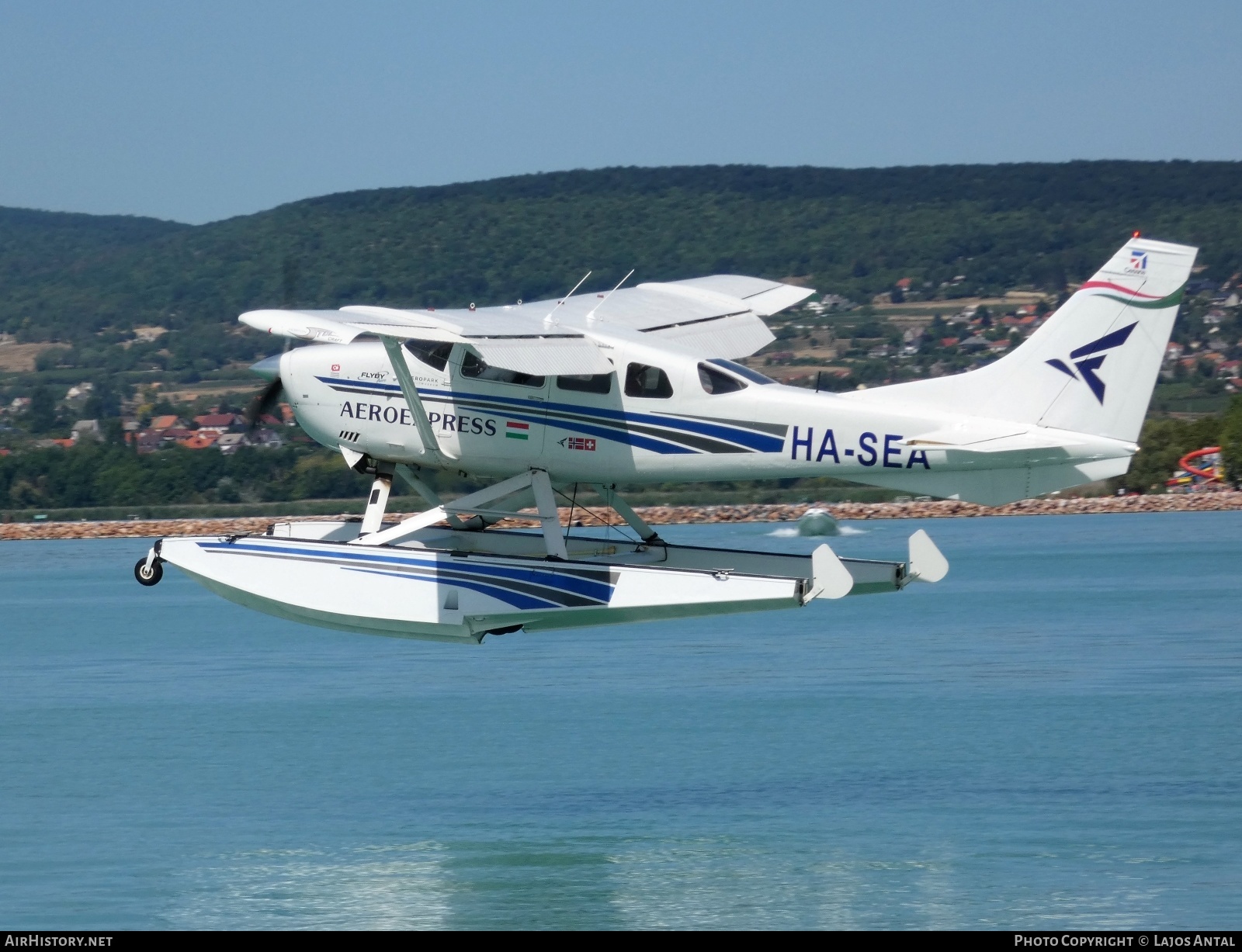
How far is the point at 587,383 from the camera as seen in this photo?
1513 centimetres

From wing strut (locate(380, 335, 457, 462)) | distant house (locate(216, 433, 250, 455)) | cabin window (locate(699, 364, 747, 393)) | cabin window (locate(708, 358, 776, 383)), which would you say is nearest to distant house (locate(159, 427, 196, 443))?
distant house (locate(216, 433, 250, 455))

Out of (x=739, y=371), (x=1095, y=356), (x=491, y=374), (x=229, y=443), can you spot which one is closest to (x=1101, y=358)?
(x=1095, y=356)

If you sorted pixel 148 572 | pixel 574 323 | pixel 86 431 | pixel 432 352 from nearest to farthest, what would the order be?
pixel 574 323 < pixel 432 352 < pixel 148 572 < pixel 86 431

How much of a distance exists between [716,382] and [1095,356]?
318 cm

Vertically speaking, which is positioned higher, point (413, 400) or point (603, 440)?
point (413, 400)

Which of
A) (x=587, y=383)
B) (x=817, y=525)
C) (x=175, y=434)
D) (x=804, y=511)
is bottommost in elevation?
(x=804, y=511)

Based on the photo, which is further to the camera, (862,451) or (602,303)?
(602,303)

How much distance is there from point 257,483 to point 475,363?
160ft

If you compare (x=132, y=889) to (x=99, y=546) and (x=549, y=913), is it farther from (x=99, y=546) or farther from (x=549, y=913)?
(x=99, y=546)

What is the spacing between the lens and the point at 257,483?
62.6 m

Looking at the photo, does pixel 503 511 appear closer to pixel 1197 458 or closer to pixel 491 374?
pixel 491 374

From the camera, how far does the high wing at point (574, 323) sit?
14234 mm

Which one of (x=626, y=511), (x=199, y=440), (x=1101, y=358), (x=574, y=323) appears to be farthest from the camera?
(x=199, y=440)

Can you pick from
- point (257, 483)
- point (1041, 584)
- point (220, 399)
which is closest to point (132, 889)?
point (1041, 584)
